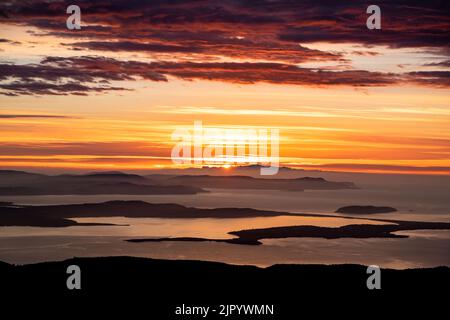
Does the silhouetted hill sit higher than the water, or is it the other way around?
the silhouetted hill

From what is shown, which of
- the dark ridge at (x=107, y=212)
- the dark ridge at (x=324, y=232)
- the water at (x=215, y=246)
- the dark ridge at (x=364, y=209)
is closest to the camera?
the water at (x=215, y=246)

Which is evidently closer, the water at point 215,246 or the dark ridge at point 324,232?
the water at point 215,246

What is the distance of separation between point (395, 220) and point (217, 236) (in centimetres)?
5219

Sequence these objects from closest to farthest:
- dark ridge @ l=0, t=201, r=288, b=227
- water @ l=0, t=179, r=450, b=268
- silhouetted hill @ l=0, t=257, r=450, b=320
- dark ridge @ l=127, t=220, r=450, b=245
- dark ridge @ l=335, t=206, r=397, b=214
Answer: silhouetted hill @ l=0, t=257, r=450, b=320 → water @ l=0, t=179, r=450, b=268 → dark ridge @ l=127, t=220, r=450, b=245 → dark ridge @ l=0, t=201, r=288, b=227 → dark ridge @ l=335, t=206, r=397, b=214

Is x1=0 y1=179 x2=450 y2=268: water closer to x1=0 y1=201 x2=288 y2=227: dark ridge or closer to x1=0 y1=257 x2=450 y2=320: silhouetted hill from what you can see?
x1=0 y1=201 x2=288 y2=227: dark ridge

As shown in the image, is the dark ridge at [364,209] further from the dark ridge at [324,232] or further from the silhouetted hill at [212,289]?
the silhouetted hill at [212,289]

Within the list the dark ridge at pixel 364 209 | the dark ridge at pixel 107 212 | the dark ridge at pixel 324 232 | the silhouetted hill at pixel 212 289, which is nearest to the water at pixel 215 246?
the dark ridge at pixel 324 232

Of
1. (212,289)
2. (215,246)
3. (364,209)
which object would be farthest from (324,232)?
(212,289)

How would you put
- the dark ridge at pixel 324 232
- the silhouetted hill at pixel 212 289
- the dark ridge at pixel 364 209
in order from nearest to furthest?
1. the silhouetted hill at pixel 212 289
2. the dark ridge at pixel 324 232
3. the dark ridge at pixel 364 209

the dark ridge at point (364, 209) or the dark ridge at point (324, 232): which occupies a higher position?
the dark ridge at point (324, 232)

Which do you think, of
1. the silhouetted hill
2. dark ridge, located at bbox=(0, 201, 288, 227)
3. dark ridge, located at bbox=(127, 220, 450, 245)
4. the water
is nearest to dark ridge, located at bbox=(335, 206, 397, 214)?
dark ridge, located at bbox=(0, 201, 288, 227)

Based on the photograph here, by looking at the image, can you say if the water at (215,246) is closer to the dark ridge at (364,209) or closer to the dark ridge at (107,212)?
the dark ridge at (107,212)

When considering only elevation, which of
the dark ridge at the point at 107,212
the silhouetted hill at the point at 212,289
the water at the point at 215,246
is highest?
the silhouetted hill at the point at 212,289
